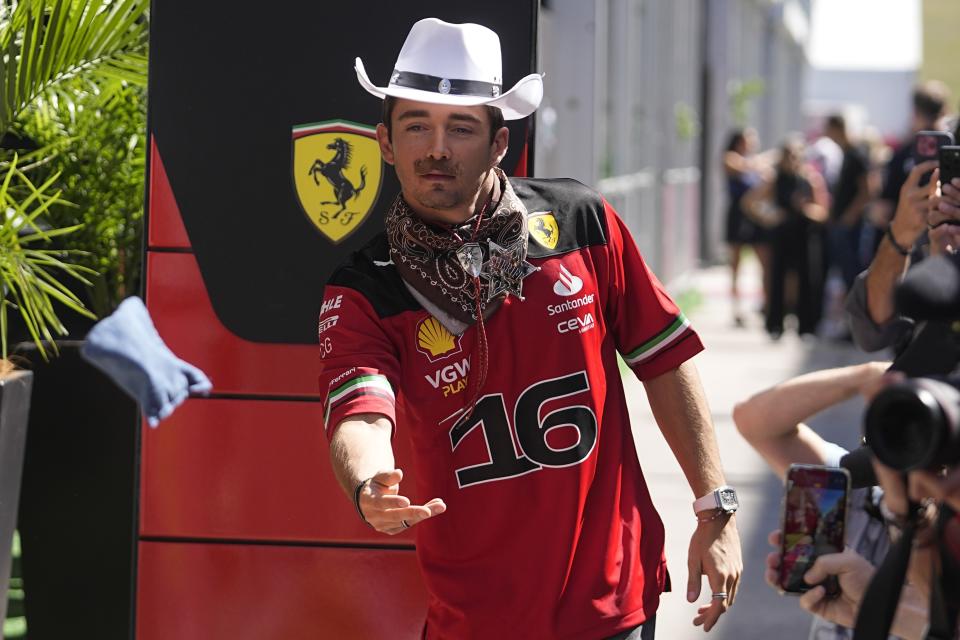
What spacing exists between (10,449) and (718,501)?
2083 mm

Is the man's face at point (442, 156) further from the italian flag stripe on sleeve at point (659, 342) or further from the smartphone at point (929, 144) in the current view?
the smartphone at point (929, 144)

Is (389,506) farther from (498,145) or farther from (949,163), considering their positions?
(949,163)

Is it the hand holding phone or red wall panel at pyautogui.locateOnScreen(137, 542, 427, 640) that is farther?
red wall panel at pyautogui.locateOnScreen(137, 542, 427, 640)

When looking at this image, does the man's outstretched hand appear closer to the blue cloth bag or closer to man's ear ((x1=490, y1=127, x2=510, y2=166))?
the blue cloth bag

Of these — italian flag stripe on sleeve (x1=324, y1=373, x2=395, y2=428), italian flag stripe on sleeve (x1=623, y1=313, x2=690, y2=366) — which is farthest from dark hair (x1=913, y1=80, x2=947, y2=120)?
italian flag stripe on sleeve (x1=324, y1=373, x2=395, y2=428)

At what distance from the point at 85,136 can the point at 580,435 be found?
2.58 meters

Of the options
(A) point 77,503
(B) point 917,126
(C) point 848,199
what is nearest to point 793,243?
(C) point 848,199

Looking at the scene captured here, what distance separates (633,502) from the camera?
10.2 ft

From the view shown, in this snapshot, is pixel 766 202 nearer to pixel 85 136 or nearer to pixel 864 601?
pixel 85 136

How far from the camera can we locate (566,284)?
9.88 feet

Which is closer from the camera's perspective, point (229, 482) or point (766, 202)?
point (229, 482)

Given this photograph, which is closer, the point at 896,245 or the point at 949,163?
the point at 949,163

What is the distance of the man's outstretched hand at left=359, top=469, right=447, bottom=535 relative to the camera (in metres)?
2.50

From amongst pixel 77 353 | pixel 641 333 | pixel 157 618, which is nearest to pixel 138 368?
pixel 641 333
